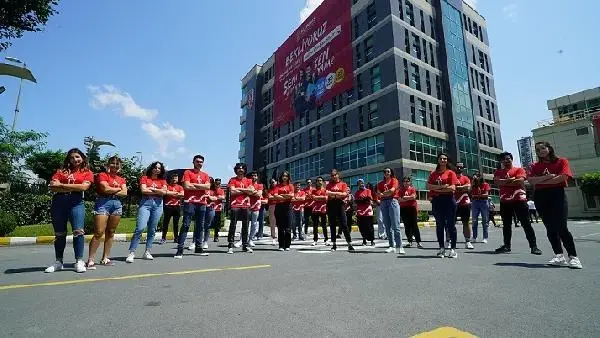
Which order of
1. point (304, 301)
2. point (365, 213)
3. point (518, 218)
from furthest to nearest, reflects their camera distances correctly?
point (365, 213) < point (518, 218) < point (304, 301)

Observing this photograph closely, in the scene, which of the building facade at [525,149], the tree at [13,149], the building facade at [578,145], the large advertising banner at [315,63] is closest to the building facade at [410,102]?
the large advertising banner at [315,63]

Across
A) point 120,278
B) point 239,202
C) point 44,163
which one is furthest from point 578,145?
point 44,163

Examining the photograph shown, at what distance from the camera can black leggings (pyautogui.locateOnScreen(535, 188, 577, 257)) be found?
5.48 metres

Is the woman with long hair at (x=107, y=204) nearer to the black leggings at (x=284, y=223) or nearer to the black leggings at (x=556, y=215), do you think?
the black leggings at (x=284, y=223)

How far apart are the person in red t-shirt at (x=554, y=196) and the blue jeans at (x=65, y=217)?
7.67 meters

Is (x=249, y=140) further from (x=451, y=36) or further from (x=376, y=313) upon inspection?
(x=376, y=313)

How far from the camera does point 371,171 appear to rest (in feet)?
135

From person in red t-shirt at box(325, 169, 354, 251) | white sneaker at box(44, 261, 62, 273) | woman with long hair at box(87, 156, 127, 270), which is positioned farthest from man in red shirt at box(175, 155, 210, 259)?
person in red t-shirt at box(325, 169, 354, 251)

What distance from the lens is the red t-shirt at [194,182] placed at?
24.5ft

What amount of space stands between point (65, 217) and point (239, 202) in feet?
12.0

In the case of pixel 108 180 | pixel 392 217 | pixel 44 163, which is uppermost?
pixel 44 163

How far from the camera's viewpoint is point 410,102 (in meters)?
40.4

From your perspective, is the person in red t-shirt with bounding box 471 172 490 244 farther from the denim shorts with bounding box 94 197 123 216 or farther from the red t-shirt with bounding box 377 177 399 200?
the denim shorts with bounding box 94 197 123 216

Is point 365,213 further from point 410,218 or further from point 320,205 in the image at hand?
point 320,205
